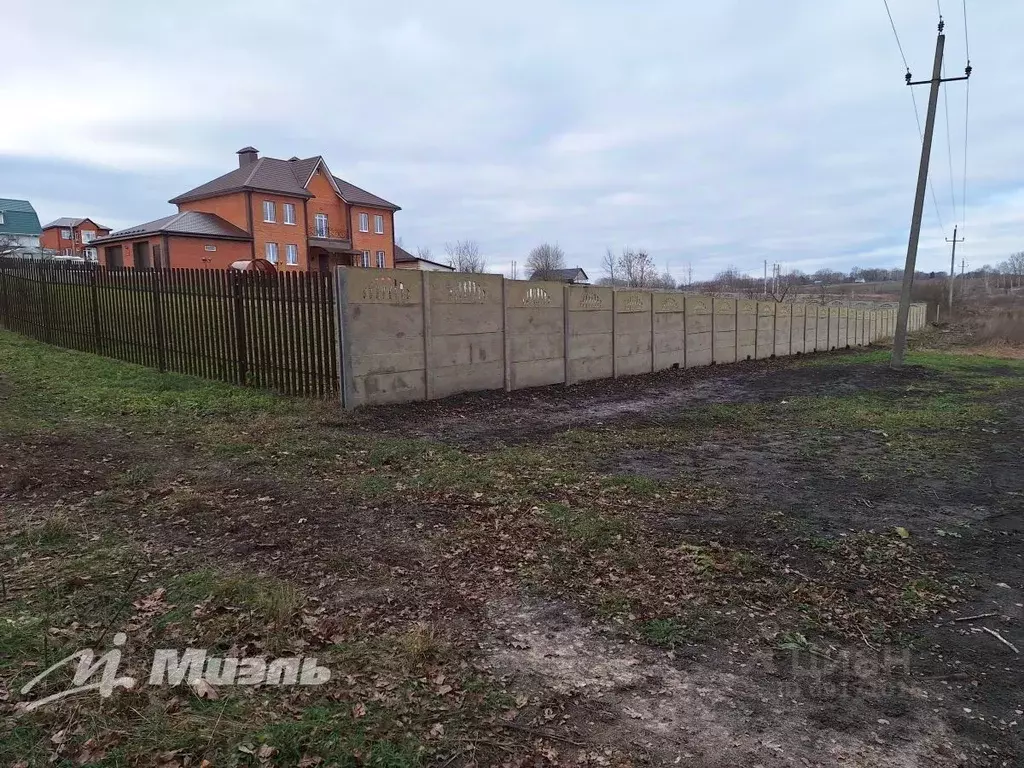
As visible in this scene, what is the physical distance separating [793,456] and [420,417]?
4496 mm

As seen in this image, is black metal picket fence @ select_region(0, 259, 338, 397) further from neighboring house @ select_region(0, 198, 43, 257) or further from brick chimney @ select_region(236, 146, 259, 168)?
neighboring house @ select_region(0, 198, 43, 257)

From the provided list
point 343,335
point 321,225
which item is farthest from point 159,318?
point 321,225

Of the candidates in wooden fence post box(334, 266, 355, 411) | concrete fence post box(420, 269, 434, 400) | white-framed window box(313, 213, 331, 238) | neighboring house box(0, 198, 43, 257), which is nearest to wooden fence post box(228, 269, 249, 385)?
wooden fence post box(334, 266, 355, 411)

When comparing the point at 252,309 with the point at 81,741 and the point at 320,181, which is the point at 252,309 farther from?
the point at 320,181

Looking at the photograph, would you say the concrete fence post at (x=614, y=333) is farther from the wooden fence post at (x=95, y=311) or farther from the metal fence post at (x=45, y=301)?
the metal fence post at (x=45, y=301)

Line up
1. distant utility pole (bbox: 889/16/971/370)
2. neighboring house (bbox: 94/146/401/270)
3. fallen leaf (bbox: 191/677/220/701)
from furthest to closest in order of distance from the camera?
neighboring house (bbox: 94/146/401/270) → distant utility pole (bbox: 889/16/971/370) → fallen leaf (bbox: 191/677/220/701)

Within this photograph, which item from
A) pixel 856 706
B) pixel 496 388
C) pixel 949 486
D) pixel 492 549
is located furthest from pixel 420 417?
pixel 856 706

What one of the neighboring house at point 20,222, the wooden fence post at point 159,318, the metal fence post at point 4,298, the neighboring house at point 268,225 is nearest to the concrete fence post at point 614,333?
the wooden fence post at point 159,318

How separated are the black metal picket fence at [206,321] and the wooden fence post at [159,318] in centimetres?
2

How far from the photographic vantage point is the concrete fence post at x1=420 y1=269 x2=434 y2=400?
898cm

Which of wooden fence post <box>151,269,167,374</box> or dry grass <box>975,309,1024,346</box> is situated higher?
wooden fence post <box>151,269,167,374</box>

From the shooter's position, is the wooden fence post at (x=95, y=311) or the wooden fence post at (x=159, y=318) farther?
the wooden fence post at (x=95, y=311)

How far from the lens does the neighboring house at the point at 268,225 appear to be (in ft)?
111

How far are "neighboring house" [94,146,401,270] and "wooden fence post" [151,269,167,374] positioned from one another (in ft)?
73.8
